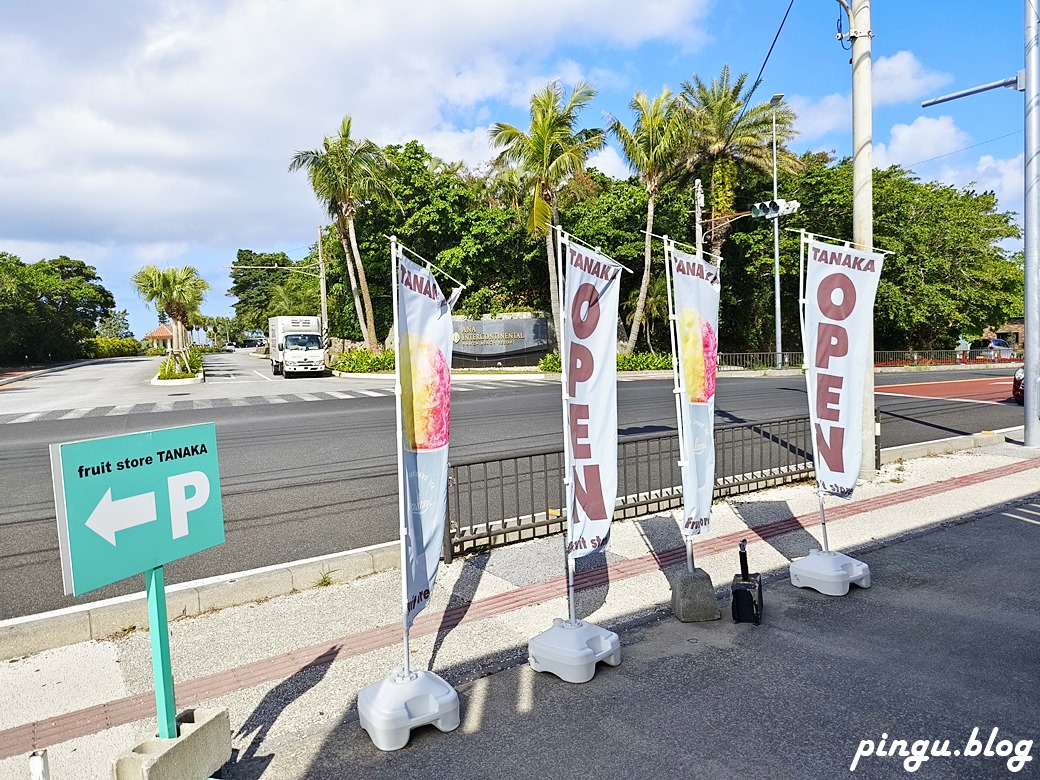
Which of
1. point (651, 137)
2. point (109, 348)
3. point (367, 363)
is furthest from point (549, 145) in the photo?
point (109, 348)

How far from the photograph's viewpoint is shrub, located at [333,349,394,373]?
34.8m

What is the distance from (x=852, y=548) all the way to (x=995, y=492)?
3.63 m

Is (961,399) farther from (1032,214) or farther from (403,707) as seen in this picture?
(403,707)

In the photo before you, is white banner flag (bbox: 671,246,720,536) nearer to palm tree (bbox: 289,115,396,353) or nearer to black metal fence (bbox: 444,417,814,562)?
black metal fence (bbox: 444,417,814,562)

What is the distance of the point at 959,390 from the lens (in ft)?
77.3

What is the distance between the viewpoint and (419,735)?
3922 millimetres

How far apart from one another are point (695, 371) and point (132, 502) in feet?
12.4

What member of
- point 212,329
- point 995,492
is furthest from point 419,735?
point 212,329

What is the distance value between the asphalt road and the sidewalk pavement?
161cm

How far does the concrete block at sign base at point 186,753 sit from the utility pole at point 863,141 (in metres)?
9.00

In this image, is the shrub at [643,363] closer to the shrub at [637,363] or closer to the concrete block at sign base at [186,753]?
the shrub at [637,363]

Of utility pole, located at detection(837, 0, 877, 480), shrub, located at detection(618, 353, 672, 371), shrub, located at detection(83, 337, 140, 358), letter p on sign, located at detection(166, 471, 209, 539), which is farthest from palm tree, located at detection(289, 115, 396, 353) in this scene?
shrub, located at detection(83, 337, 140, 358)

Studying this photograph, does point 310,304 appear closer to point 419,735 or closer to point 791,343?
point 791,343

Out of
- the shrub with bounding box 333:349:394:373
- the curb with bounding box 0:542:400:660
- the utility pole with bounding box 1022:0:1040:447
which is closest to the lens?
the curb with bounding box 0:542:400:660
